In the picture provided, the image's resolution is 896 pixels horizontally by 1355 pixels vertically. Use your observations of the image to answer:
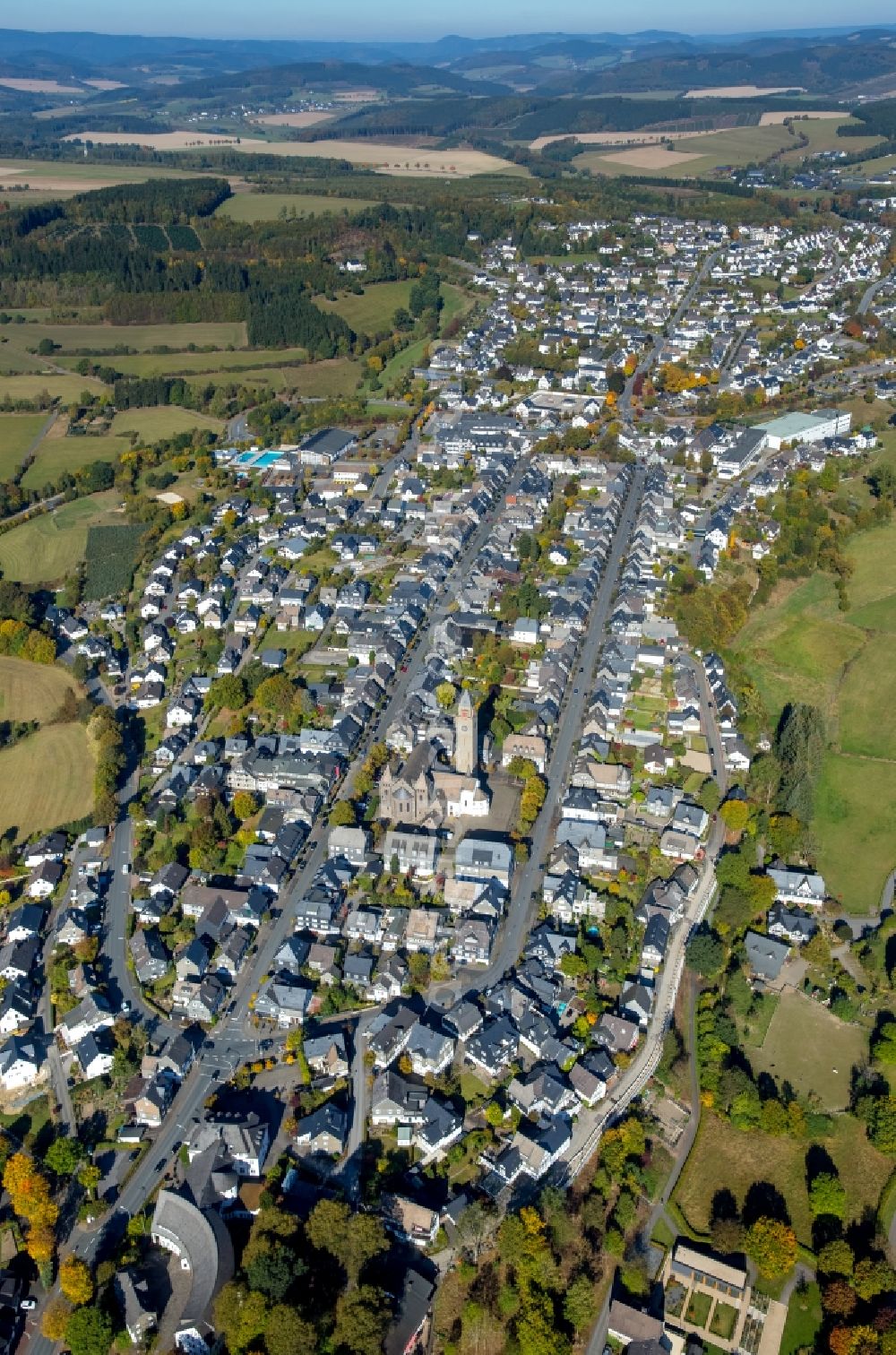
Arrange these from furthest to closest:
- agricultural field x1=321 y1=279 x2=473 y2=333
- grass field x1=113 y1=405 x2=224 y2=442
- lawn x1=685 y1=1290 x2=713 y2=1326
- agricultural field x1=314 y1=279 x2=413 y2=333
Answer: agricultural field x1=321 y1=279 x2=473 y2=333 < agricultural field x1=314 y1=279 x2=413 y2=333 < grass field x1=113 y1=405 x2=224 y2=442 < lawn x1=685 y1=1290 x2=713 y2=1326

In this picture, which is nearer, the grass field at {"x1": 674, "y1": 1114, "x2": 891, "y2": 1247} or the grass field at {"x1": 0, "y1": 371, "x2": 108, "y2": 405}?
the grass field at {"x1": 674, "y1": 1114, "x2": 891, "y2": 1247}

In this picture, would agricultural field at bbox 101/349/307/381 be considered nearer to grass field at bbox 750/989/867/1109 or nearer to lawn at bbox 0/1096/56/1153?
lawn at bbox 0/1096/56/1153

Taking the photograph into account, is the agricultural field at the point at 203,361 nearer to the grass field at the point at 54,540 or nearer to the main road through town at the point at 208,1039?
the grass field at the point at 54,540

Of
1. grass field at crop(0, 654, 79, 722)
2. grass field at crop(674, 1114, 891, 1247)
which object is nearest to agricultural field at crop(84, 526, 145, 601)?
grass field at crop(0, 654, 79, 722)

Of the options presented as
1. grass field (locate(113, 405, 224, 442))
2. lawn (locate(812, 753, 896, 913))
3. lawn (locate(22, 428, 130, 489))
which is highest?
grass field (locate(113, 405, 224, 442))

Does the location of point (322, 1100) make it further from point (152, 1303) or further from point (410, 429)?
point (410, 429)
